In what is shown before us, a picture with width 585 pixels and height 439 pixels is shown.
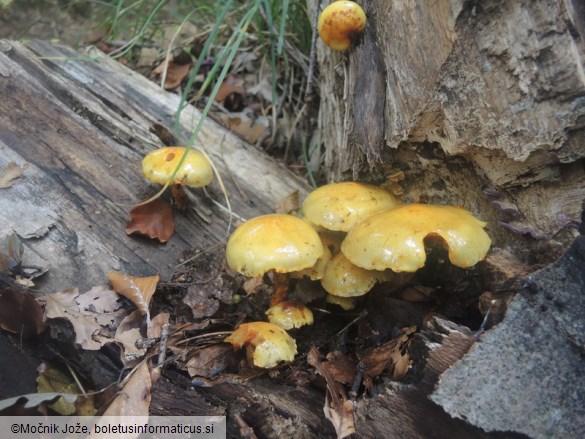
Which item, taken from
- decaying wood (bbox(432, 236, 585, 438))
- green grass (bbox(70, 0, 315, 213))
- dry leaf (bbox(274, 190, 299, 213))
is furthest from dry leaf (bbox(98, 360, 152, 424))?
green grass (bbox(70, 0, 315, 213))

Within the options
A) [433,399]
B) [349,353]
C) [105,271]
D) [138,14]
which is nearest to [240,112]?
[138,14]

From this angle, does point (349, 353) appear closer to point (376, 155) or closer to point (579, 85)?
point (376, 155)

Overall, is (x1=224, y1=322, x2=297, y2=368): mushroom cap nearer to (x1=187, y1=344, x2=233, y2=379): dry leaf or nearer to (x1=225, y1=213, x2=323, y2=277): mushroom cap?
(x1=187, y1=344, x2=233, y2=379): dry leaf

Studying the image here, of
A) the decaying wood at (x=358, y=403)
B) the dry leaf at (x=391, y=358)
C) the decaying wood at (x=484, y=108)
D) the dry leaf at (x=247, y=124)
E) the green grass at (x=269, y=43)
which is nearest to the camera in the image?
the decaying wood at (x=358, y=403)

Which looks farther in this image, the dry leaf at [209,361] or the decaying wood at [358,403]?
the dry leaf at [209,361]

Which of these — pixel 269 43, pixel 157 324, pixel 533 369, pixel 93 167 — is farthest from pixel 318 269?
pixel 269 43

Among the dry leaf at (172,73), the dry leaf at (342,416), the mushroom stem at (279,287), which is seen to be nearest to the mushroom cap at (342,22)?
the mushroom stem at (279,287)

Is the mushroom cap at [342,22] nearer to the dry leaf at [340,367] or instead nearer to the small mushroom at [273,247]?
the small mushroom at [273,247]
